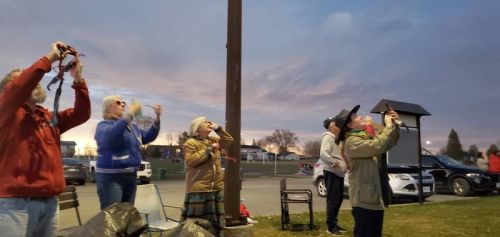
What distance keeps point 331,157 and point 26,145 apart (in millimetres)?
5694

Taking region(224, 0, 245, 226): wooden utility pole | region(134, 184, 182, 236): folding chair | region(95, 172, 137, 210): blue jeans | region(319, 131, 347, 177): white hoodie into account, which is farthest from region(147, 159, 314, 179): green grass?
region(95, 172, 137, 210): blue jeans

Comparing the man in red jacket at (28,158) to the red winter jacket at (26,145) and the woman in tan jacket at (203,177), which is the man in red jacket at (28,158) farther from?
the woman in tan jacket at (203,177)

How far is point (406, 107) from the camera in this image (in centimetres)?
1341

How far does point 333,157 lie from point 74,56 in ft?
18.1

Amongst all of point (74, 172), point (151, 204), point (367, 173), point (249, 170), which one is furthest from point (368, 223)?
point (249, 170)

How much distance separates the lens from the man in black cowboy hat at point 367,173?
16.5 ft

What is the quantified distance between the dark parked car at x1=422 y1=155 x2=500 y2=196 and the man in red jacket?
16.3m

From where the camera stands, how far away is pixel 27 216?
122 inches

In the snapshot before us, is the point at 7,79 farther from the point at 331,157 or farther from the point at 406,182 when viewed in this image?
the point at 406,182

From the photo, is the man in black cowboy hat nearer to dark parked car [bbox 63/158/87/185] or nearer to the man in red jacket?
the man in red jacket

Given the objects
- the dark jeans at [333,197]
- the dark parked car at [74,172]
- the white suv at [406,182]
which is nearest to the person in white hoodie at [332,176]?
the dark jeans at [333,197]

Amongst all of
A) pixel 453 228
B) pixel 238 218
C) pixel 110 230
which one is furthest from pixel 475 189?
pixel 110 230

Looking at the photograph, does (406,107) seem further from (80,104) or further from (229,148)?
(80,104)

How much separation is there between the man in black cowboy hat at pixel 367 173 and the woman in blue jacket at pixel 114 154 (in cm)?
242
